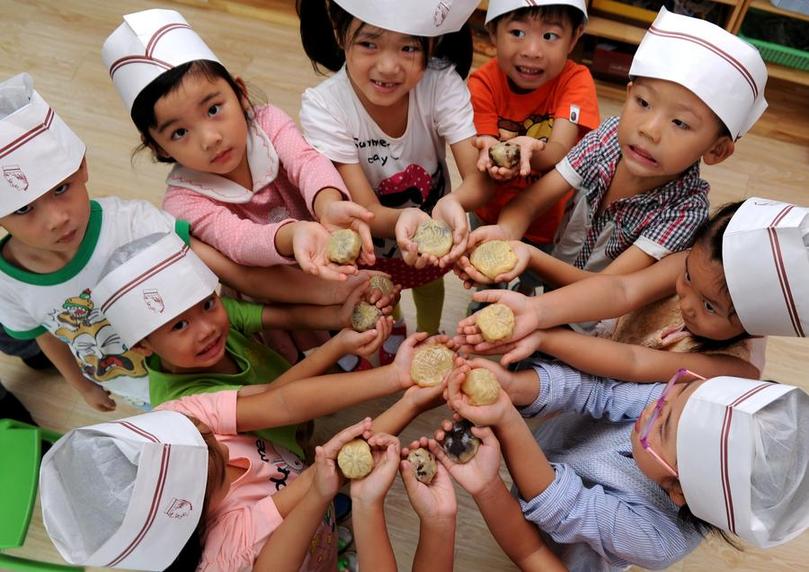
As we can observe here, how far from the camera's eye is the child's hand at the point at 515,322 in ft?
4.04

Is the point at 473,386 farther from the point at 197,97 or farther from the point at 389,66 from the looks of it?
the point at 197,97

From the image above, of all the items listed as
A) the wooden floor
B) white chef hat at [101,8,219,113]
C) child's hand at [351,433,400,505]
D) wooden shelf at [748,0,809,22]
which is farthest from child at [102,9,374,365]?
wooden shelf at [748,0,809,22]

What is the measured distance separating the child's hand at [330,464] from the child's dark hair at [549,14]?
100cm

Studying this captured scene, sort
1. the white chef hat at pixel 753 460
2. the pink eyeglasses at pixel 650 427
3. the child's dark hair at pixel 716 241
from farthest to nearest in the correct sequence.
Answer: the child's dark hair at pixel 716 241, the pink eyeglasses at pixel 650 427, the white chef hat at pixel 753 460

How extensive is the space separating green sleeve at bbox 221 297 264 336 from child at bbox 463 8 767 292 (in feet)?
1.67

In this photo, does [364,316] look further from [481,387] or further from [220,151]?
[220,151]

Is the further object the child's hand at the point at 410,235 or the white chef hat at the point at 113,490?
the child's hand at the point at 410,235

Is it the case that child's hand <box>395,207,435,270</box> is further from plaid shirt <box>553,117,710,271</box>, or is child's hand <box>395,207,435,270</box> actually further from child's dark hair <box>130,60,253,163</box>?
child's dark hair <box>130,60,253,163</box>

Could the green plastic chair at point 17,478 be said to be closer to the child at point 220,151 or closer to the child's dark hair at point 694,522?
the child at point 220,151

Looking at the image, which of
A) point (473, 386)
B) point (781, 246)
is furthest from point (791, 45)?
point (473, 386)

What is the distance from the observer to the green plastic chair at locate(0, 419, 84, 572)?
4.32 ft

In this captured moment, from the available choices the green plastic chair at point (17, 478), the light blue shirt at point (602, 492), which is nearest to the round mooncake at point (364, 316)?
the light blue shirt at point (602, 492)

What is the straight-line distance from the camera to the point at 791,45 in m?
2.65

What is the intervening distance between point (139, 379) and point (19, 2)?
7.89 ft
